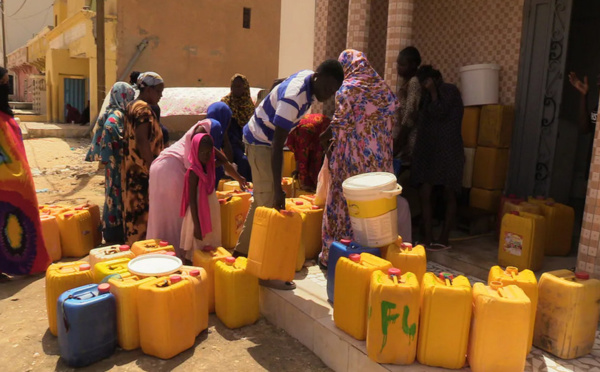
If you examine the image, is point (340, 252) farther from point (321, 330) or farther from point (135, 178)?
point (135, 178)

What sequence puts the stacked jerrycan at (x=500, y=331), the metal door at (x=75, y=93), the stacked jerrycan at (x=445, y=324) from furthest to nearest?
the metal door at (x=75, y=93) → the stacked jerrycan at (x=445, y=324) → the stacked jerrycan at (x=500, y=331)

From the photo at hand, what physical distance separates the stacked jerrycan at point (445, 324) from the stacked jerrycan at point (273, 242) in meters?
1.13

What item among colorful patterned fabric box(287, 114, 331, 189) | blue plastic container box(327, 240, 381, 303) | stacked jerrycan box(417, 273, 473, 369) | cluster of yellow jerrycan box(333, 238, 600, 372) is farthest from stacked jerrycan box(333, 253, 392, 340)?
colorful patterned fabric box(287, 114, 331, 189)

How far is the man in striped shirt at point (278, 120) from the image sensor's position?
3486 mm

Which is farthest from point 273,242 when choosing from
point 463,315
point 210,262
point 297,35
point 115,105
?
point 297,35

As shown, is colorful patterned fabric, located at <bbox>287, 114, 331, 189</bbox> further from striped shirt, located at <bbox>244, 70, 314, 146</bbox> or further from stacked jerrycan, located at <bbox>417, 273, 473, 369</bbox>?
stacked jerrycan, located at <bbox>417, 273, 473, 369</bbox>

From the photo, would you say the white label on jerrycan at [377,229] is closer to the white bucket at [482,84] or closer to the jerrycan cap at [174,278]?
the jerrycan cap at [174,278]

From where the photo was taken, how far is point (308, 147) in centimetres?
538

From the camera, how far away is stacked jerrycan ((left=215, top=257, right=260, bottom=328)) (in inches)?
138

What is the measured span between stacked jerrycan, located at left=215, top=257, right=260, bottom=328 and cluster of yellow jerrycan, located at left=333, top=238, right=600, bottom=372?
80 cm

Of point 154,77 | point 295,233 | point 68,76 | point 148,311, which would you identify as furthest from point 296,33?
point 68,76

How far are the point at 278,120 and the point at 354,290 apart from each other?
133cm

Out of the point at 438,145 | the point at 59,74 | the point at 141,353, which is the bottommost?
the point at 141,353

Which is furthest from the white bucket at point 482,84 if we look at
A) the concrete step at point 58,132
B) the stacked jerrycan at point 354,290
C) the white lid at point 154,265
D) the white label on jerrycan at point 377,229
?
the concrete step at point 58,132
